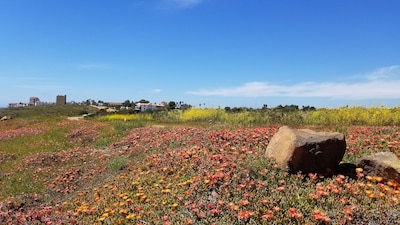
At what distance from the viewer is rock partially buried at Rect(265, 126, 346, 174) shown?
846cm

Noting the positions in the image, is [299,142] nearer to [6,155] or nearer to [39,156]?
[39,156]

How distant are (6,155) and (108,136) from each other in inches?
249

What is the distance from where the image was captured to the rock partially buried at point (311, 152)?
8.46 meters

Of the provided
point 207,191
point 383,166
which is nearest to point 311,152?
point 383,166

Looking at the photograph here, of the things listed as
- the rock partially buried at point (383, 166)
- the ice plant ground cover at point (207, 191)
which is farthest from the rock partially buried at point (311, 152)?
the rock partially buried at point (383, 166)

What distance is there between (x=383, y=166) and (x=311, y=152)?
1.62 m

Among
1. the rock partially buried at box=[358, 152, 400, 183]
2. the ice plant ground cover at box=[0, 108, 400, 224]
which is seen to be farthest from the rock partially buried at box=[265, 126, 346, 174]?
the rock partially buried at box=[358, 152, 400, 183]

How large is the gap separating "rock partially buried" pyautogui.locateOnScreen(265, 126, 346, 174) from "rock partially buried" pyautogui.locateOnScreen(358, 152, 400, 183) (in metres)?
0.72

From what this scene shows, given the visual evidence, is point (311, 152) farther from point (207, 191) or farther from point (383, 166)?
point (207, 191)

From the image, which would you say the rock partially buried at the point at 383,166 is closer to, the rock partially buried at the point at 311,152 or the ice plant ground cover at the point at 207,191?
the ice plant ground cover at the point at 207,191

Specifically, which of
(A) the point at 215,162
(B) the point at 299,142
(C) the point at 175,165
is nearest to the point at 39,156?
(C) the point at 175,165

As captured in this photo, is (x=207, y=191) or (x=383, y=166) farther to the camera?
(x=207, y=191)

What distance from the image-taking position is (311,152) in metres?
8.48

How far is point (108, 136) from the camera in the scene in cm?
2380
